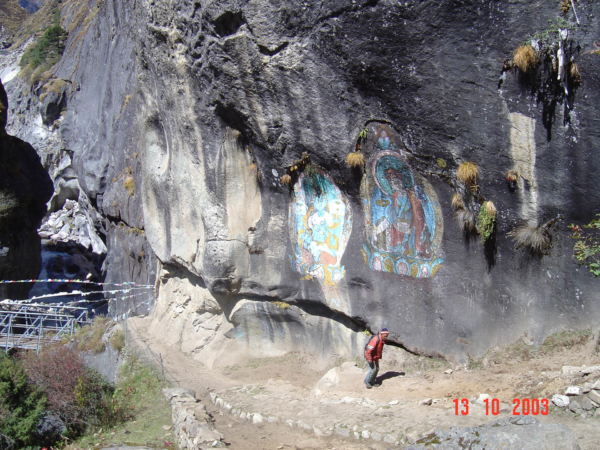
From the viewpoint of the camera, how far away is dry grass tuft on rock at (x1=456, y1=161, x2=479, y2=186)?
23.6ft

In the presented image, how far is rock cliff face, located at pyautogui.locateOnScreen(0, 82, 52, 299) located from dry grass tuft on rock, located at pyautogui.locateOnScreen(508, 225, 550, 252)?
1782 centimetres

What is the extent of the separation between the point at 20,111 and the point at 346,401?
3346 centimetres

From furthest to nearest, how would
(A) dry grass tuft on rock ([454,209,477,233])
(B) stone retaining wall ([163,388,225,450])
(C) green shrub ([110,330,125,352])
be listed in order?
1. (C) green shrub ([110,330,125,352])
2. (A) dry grass tuft on rock ([454,209,477,233])
3. (B) stone retaining wall ([163,388,225,450])

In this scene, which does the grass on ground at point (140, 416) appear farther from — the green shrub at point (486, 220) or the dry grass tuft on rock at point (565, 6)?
the dry grass tuft on rock at point (565, 6)

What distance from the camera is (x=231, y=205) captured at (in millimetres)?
10242

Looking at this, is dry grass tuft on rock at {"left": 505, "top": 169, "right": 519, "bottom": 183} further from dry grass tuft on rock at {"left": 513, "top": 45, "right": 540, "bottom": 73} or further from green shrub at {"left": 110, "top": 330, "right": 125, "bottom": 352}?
green shrub at {"left": 110, "top": 330, "right": 125, "bottom": 352}

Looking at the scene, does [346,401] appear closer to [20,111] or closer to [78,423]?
[78,423]

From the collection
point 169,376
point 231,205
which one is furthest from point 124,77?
point 169,376

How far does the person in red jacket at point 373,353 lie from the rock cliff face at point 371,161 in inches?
29.4

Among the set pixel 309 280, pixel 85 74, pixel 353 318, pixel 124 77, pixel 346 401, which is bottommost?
pixel 346 401

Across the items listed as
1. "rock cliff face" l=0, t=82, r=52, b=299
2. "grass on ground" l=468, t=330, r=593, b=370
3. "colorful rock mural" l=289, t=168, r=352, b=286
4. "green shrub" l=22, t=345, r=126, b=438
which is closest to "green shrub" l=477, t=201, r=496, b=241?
"grass on ground" l=468, t=330, r=593, b=370

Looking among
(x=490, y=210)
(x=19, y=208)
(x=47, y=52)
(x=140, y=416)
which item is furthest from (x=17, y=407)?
(x=47, y=52)

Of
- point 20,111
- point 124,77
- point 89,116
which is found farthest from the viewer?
point 20,111

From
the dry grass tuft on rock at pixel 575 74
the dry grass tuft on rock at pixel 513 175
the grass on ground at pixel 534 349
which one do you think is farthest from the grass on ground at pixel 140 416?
the dry grass tuft on rock at pixel 575 74
